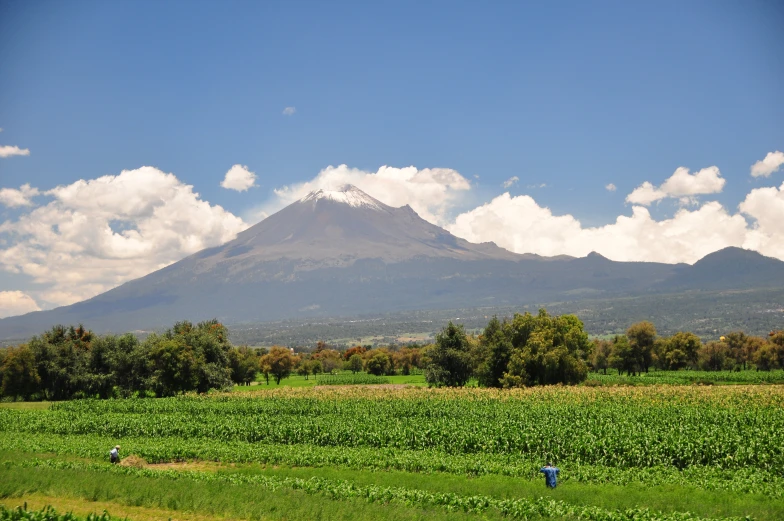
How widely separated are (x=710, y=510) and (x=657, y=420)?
51.2 feet

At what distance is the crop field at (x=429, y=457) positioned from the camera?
2130cm

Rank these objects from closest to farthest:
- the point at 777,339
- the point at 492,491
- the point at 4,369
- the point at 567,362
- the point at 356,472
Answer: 1. the point at 492,491
2. the point at 356,472
3. the point at 567,362
4. the point at 4,369
5. the point at 777,339

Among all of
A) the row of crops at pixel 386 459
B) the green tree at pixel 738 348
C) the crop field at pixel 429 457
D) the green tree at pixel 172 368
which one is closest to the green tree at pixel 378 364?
the green tree at pixel 172 368

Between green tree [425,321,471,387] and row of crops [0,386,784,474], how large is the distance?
53.6ft

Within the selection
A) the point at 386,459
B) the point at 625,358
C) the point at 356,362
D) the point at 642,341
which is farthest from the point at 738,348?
the point at 386,459

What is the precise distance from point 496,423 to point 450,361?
36838mm

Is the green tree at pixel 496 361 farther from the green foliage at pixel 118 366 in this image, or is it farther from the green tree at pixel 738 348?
the green tree at pixel 738 348

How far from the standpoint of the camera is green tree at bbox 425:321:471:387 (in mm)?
71938

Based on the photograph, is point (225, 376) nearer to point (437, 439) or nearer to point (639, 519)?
point (437, 439)

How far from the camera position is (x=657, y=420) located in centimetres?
3512

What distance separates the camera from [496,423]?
3578 cm

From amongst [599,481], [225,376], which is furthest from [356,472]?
[225,376]

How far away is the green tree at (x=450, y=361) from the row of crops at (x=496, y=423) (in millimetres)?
16334

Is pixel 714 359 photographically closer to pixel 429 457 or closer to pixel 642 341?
pixel 642 341
